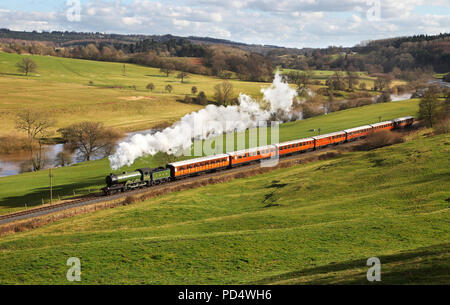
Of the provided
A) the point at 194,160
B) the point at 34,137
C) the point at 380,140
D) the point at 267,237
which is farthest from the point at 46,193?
the point at 380,140

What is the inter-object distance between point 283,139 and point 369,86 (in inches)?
3837

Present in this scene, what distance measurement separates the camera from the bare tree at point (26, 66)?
149725 mm

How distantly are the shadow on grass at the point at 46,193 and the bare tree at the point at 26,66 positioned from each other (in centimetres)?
11570

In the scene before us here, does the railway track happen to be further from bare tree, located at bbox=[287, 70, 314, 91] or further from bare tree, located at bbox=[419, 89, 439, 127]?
bare tree, located at bbox=[287, 70, 314, 91]

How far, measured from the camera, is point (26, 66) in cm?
14962

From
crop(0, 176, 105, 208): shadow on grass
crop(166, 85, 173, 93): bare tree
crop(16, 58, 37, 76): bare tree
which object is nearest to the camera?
crop(0, 176, 105, 208): shadow on grass

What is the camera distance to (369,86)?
162 meters

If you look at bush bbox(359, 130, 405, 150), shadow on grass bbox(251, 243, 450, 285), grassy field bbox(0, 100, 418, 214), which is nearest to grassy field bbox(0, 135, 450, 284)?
shadow on grass bbox(251, 243, 450, 285)

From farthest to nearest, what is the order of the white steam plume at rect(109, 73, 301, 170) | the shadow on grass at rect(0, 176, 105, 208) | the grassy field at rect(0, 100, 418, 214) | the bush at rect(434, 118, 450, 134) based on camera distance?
the bush at rect(434, 118, 450, 134), the white steam plume at rect(109, 73, 301, 170), the grassy field at rect(0, 100, 418, 214), the shadow on grass at rect(0, 176, 105, 208)

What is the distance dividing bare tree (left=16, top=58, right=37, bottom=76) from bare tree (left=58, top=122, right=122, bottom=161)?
8295 cm

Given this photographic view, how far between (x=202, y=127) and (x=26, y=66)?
11598 centimetres

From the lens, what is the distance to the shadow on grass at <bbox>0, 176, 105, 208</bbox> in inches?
1863

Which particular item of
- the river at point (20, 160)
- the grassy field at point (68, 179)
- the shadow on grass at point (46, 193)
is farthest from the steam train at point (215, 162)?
the river at point (20, 160)
